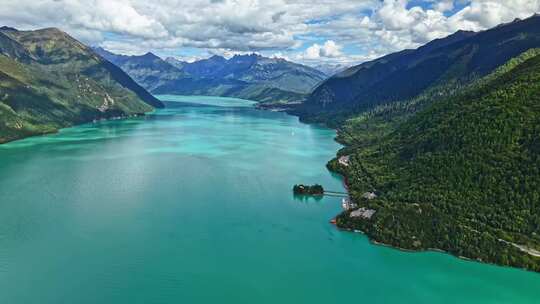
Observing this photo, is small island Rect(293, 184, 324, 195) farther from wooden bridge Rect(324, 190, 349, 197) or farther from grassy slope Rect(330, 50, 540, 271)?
grassy slope Rect(330, 50, 540, 271)

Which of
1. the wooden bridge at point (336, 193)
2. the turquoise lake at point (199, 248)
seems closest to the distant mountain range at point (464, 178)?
the wooden bridge at point (336, 193)

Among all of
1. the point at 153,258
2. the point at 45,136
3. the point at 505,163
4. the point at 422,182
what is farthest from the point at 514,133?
the point at 45,136

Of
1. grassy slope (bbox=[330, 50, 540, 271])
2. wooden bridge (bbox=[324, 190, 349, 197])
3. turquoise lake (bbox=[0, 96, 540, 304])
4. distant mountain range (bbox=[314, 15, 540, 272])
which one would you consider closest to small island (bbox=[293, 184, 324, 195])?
wooden bridge (bbox=[324, 190, 349, 197])

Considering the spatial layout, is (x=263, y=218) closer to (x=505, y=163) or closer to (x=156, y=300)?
(x=156, y=300)

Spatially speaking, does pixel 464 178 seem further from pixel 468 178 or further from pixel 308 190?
pixel 308 190

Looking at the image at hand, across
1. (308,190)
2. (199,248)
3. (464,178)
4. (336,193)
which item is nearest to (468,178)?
(464,178)
